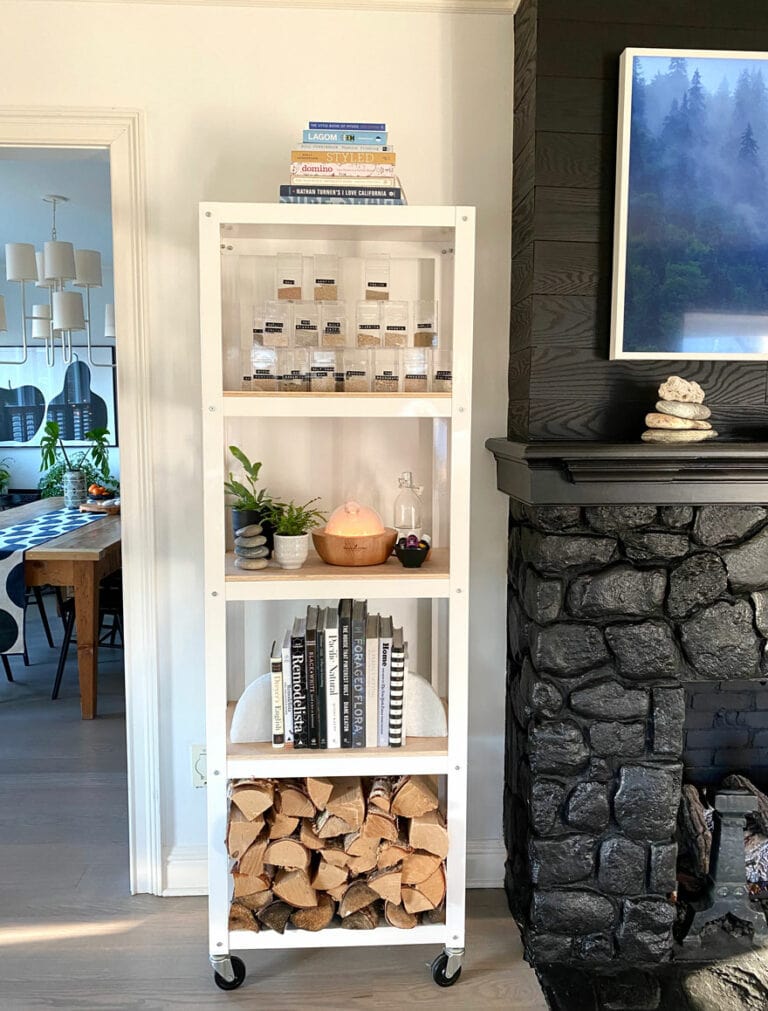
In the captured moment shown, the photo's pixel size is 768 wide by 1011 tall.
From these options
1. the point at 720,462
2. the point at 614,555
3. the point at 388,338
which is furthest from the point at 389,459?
the point at 720,462

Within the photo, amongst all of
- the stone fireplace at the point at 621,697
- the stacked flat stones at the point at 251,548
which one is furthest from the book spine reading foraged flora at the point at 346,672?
the stone fireplace at the point at 621,697

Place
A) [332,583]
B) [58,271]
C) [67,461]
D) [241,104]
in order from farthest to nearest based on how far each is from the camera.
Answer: [67,461], [58,271], [241,104], [332,583]

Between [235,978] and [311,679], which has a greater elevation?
[311,679]

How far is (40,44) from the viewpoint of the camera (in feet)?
6.70

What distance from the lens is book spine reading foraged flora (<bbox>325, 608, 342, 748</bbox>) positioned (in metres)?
1.89

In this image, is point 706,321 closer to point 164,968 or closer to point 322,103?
point 322,103

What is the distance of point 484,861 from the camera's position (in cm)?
233

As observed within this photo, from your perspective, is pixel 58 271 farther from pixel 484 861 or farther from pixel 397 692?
pixel 484 861

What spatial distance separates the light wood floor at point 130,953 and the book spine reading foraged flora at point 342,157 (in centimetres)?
193

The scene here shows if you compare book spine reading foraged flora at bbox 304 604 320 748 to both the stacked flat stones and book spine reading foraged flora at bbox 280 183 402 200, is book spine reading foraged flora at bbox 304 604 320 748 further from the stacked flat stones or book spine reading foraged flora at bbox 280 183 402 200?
book spine reading foraged flora at bbox 280 183 402 200

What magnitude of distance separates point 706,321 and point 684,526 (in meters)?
0.49

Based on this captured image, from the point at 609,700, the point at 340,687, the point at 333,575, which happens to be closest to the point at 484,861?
the point at 609,700

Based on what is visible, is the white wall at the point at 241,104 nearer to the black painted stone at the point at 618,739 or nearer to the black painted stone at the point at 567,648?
the black painted stone at the point at 567,648

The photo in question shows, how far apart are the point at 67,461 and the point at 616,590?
5.19 metres
